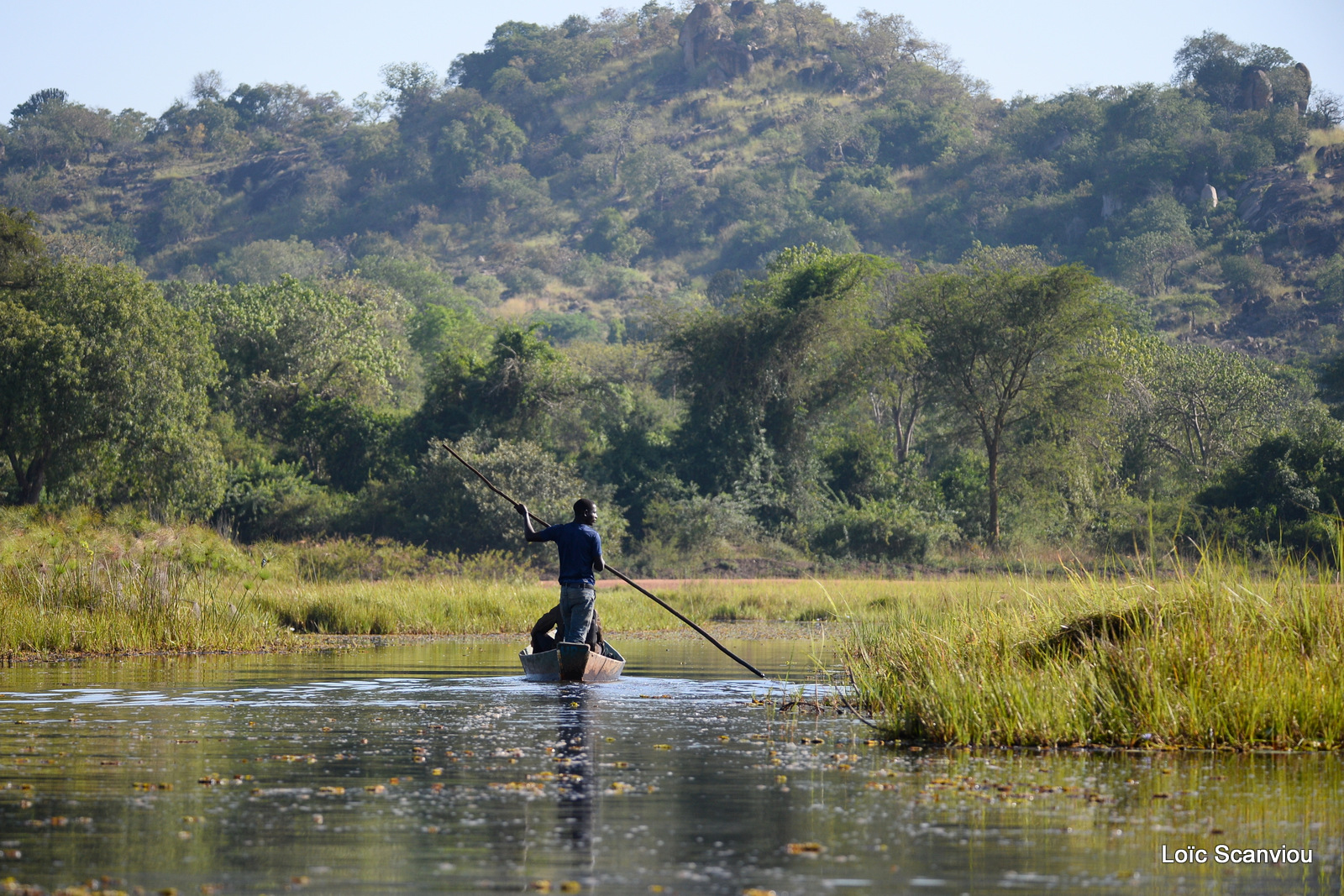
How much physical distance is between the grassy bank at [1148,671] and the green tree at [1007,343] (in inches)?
1591

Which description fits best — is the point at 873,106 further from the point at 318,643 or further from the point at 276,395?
the point at 318,643

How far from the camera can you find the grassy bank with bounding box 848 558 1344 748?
39.9ft

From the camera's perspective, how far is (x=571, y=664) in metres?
18.6

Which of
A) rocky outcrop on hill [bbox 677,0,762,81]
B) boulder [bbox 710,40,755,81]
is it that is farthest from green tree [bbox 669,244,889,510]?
rocky outcrop on hill [bbox 677,0,762,81]

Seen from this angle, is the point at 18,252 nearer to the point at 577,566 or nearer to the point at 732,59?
the point at 577,566

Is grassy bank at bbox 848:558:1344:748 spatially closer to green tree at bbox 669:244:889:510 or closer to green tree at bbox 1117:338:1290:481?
green tree at bbox 669:244:889:510

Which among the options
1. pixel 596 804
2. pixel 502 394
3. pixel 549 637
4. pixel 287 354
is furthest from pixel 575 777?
pixel 287 354

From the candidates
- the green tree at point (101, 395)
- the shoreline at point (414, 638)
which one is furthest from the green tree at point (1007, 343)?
the green tree at point (101, 395)

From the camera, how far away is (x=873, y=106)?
158000 millimetres

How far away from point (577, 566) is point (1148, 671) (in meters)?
8.20

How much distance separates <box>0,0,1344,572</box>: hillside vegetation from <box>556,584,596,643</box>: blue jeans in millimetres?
7912

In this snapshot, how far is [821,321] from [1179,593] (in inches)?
1697

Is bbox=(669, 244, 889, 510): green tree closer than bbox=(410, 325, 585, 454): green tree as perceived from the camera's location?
No

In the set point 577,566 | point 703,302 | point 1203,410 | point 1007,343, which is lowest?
point 577,566
